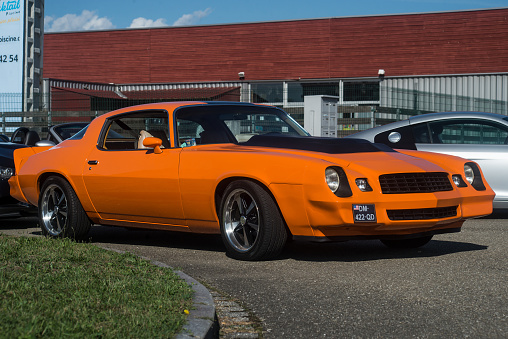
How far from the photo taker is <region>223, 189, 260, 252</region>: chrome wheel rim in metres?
6.68

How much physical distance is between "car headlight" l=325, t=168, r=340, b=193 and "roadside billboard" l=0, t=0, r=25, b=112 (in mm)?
17437

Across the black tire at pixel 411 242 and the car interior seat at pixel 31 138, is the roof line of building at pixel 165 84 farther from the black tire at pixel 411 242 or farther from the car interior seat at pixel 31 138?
the black tire at pixel 411 242

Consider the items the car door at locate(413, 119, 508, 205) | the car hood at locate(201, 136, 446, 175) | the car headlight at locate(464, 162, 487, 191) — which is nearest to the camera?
the car hood at locate(201, 136, 446, 175)

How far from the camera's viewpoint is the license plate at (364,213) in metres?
6.12

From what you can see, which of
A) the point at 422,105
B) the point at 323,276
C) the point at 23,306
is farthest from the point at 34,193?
the point at 422,105

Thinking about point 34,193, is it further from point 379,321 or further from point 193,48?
point 193,48

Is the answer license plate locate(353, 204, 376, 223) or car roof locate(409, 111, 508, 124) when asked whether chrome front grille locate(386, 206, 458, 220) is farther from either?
car roof locate(409, 111, 508, 124)

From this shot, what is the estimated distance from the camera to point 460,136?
1072 cm

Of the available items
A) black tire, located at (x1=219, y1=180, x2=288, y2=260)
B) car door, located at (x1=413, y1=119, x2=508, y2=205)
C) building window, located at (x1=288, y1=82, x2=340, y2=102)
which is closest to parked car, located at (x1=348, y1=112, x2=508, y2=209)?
car door, located at (x1=413, y1=119, x2=508, y2=205)

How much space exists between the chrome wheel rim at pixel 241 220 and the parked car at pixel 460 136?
13.3 feet

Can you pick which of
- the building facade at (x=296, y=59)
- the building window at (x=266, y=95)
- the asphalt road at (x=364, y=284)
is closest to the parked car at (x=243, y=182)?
the asphalt road at (x=364, y=284)

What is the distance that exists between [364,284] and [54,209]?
397 cm

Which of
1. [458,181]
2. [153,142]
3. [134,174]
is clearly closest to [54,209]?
[134,174]

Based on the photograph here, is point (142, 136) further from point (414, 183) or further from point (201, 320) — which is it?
point (201, 320)
